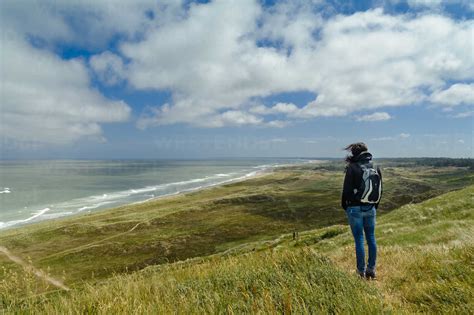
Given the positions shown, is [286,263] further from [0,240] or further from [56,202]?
[56,202]

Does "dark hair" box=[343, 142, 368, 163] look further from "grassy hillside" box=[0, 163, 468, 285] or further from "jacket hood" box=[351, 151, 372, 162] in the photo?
"grassy hillside" box=[0, 163, 468, 285]

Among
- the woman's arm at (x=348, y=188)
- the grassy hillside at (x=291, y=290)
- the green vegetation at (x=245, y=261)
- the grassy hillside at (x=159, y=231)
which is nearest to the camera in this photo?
the grassy hillside at (x=291, y=290)

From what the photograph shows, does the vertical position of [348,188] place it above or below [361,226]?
above

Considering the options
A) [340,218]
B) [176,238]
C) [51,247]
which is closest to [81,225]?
[51,247]

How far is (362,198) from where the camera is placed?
23.5 feet

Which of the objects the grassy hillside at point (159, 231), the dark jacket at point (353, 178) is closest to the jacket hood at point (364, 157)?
the dark jacket at point (353, 178)

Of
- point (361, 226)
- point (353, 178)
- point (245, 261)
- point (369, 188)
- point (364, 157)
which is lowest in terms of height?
point (245, 261)

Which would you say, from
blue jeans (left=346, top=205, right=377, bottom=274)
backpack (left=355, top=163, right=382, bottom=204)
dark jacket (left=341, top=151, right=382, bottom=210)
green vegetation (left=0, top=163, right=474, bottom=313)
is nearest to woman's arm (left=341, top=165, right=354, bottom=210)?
dark jacket (left=341, top=151, right=382, bottom=210)

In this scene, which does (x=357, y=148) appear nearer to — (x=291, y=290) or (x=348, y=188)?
(x=348, y=188)

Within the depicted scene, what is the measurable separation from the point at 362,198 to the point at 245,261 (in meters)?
3.12

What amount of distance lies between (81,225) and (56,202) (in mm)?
46360

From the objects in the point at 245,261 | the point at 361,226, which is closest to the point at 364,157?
the point at 361,226

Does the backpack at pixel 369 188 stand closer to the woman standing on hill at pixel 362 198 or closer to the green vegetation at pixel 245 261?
the woman standing on hill at pixel 362 198

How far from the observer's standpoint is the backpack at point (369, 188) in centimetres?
713
